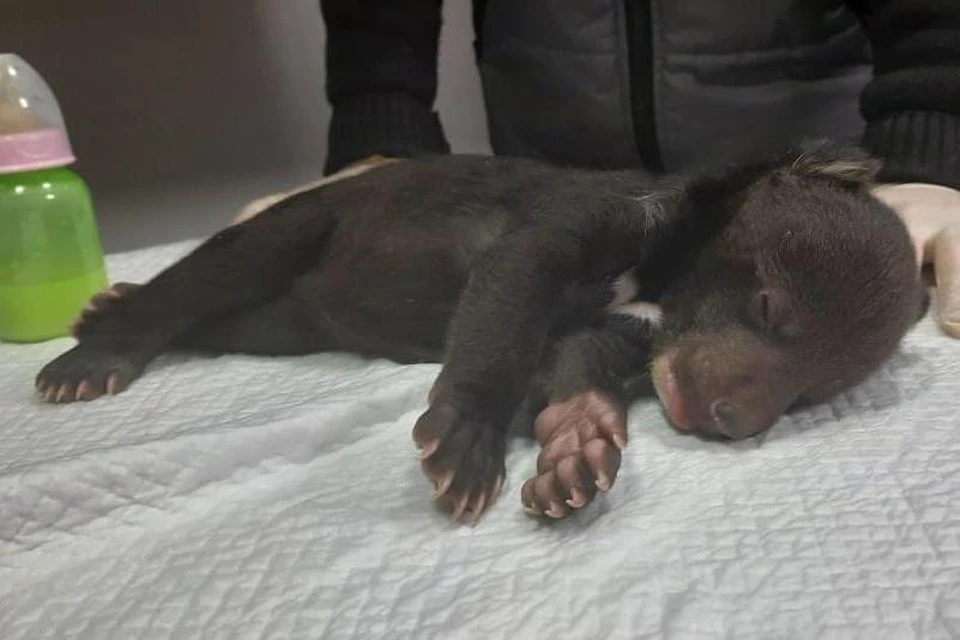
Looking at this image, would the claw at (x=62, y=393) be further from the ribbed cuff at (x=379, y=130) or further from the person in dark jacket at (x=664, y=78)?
the ribbed cuff at (x=379, y=130)

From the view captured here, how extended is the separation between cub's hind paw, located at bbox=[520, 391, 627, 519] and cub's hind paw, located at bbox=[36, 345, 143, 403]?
0.71 meters

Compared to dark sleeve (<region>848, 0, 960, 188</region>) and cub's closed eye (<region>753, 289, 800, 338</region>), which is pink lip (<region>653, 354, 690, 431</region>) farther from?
dark sleeve (<region>848, 0, 960, 188</region>)

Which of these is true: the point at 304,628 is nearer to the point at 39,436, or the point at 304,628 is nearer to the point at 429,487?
the point at 429,487

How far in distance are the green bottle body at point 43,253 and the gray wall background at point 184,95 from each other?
1.15 metres

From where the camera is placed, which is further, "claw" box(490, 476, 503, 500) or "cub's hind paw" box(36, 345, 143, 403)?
"cub's hind paw" box(36, 345, 143, 403)

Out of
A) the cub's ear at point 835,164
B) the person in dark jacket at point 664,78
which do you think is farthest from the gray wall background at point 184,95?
the cub's ear at point 835,164

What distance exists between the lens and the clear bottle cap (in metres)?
1.86

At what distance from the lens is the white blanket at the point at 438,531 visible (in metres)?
0.96

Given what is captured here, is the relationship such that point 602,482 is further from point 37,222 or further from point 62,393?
point 37,222

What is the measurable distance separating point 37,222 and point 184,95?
131cm

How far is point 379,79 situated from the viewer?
8.30 ft

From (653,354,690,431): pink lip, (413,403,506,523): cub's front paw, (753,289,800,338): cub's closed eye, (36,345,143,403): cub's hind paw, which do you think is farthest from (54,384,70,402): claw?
(753,289,800,338): cub's closed eye

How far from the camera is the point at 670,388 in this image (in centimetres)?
141

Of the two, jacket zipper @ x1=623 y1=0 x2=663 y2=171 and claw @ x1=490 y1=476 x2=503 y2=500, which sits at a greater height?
jacket zipper @ x1=623 y1=0 x2=663 y2=171
